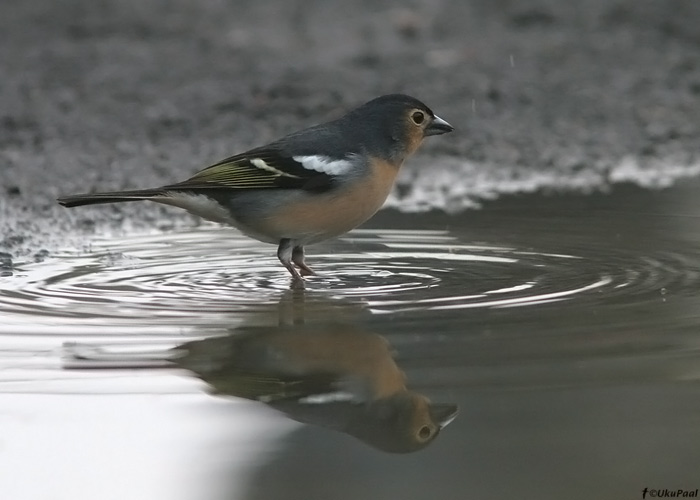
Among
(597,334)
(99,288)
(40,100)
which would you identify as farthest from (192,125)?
(597,334)

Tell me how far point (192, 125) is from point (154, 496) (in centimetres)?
715

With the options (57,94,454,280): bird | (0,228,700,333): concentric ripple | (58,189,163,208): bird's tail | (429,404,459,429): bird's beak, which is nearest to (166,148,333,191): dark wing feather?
(57,94,454,280): bird

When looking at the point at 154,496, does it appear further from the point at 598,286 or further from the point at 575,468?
the point at 598,286

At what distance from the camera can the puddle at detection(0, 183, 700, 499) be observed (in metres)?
3.96

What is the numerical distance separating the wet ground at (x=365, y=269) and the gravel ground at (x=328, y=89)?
0.13 feet

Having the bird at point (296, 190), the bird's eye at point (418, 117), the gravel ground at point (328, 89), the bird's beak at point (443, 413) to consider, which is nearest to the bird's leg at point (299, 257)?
the bird at point (296, 190)

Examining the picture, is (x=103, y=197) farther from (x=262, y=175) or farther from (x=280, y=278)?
(x=280, y=278)

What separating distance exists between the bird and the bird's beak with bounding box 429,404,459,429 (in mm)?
2426

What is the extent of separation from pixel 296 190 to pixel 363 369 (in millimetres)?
2121

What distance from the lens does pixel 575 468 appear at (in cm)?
392

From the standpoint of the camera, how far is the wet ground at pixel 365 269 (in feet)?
13.4

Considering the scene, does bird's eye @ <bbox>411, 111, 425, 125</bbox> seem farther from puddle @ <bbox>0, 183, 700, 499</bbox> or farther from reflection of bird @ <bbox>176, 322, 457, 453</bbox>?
reflection of bird @ <bbox>176, 322, 457, 453</bbox>

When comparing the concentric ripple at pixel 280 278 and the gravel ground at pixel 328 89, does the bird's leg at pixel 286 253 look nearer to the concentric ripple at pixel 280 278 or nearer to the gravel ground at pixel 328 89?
the concentric ripple at pixel 280 278

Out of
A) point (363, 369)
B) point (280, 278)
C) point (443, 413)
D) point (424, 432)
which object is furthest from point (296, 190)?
point (424, 432)
